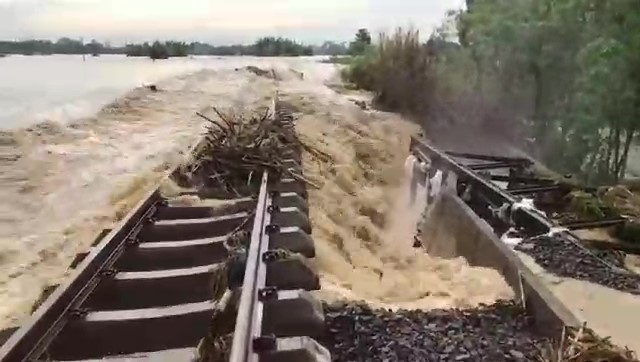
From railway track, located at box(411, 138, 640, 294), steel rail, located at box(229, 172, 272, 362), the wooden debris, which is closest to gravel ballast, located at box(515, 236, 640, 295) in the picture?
railway track, located at box(411, 138, 640, 294)

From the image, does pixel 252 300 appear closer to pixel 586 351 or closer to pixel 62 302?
pixel 62 302

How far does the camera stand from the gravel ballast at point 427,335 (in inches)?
145

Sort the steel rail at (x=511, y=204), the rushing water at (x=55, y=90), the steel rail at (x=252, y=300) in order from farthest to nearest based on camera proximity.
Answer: the rushing water at (x=55, y=90)
the steel rail at (x=511, y=204)
the steel rail at (x=252, y=300)

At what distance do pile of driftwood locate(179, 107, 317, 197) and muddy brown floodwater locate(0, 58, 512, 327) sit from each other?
573mm

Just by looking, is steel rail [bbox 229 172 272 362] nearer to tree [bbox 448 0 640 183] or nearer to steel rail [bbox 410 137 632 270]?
steel rail [bbox 410 137 632 270]

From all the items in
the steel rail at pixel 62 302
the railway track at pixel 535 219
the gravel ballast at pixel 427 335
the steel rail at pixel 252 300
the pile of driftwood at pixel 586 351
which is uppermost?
the steel rail at pixel 252 300

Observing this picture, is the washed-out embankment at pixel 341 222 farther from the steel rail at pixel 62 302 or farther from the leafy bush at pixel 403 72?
the leafy bush at pixel 403 72

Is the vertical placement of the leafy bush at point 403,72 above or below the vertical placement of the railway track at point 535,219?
above

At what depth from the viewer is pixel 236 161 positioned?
749cm

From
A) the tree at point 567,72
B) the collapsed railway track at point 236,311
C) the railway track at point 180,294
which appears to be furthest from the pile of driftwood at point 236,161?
the tree at point 567,72

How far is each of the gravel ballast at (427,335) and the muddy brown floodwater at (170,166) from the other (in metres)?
0.25

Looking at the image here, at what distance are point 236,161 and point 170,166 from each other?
2177 millimetres

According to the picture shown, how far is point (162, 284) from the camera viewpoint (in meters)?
4.50

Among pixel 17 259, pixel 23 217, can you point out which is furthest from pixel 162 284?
pixel 23 217
